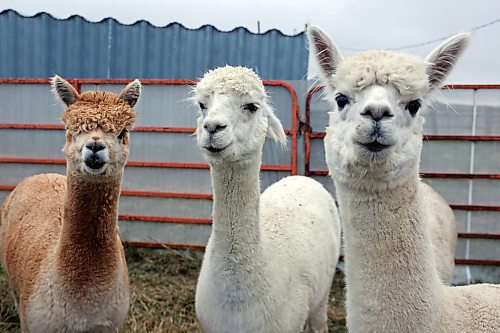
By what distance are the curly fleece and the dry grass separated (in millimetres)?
1976

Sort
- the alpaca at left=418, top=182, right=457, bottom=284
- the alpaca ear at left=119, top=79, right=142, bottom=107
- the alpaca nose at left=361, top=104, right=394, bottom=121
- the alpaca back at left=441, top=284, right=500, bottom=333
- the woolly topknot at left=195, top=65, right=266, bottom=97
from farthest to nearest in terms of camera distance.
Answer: the alpaca at left=418, top=182, right=457, bottom=284, the alpaca ear at left=119, top=79, right=142, bottom=107, the woolly topknot at left=195, top=65, right=266, bottom=97, the alpaca back at left=441, top=284, right=500, bottom=333, the alpaca nose at left=361, top=104, right=394, bottom=121

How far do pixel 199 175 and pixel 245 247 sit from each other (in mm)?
3706

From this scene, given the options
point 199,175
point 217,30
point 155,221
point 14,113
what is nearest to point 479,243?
point 199,175

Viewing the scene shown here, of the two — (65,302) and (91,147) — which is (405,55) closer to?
(91,147)

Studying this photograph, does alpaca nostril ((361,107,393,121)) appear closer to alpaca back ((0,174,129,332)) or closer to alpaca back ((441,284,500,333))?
alpaca back ((441,284,500,333))

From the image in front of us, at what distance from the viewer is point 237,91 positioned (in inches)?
127

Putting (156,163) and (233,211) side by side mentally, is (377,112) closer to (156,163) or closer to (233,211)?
(233,211)

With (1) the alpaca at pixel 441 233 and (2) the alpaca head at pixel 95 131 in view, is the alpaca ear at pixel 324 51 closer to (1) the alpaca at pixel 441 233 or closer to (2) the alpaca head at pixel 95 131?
(2) the alpaca head at pixel 95 131

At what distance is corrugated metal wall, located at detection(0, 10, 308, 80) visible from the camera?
7.52 meters

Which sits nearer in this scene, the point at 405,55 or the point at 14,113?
the point at 405,55

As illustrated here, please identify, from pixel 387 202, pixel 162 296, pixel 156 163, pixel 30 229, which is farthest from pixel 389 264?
pixel 156 163

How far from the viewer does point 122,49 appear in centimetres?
766

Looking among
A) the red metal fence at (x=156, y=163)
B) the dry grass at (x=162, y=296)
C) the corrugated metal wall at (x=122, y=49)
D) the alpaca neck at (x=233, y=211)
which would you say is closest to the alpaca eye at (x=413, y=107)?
the alpaca neck at (x=233, y=211)

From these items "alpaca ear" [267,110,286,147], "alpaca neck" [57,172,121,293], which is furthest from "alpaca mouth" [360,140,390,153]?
"alpaca neck" [57,172,121,293]
